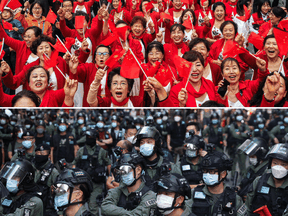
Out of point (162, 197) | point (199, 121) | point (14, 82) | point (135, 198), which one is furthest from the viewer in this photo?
point (199, 121)

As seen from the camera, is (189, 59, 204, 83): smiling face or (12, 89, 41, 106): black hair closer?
(12, 89, 41, 106): black hair

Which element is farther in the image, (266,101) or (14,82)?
(14,82)

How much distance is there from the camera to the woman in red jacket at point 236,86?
530 centimetres

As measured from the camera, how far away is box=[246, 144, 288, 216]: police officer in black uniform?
495 centimetres

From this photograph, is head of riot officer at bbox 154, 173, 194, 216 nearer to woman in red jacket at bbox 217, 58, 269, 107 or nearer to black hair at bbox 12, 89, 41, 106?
woman in red jacket at bbox 217, 58, 269, 107

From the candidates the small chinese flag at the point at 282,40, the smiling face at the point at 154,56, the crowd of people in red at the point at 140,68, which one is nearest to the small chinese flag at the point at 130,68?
the crowd of people in red at the point at 140,68

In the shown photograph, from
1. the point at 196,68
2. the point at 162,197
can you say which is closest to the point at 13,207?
the point at 162,197

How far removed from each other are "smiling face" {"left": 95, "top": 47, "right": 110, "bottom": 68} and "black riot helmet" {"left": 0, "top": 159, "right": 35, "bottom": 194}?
6.67ft

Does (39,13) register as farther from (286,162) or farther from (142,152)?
(286,162)

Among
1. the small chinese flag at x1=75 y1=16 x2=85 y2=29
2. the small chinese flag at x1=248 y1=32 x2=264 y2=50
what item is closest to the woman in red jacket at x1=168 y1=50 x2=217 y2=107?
the small chinese flag at x1=248 y1=32 x2=264 y2=50

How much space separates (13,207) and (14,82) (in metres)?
1.88

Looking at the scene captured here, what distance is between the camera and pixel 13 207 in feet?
17.0

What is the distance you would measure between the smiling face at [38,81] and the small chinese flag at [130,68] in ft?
3.68

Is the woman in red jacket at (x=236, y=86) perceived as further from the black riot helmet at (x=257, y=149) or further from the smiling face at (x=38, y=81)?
the smiling face at (x=38, y=81)
